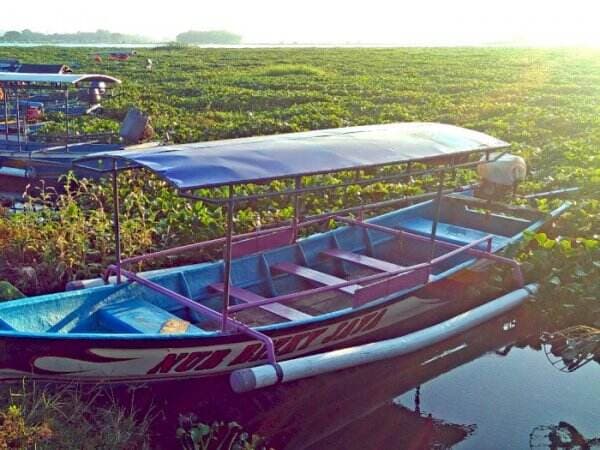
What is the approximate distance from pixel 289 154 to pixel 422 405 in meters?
2.36

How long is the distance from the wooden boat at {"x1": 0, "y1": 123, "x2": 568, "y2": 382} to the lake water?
356 millimetres

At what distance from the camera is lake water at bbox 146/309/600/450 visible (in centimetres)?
531

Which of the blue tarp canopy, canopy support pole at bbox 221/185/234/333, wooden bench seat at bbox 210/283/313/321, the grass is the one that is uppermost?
the blue tarp canopy

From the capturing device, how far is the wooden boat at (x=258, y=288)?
4723mm

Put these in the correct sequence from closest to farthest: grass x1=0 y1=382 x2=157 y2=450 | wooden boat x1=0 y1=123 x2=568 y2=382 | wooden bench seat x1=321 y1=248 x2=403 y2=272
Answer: grass x1=0 y1=382 x2=157 y2=450, wooden boat x1=0 y1=123 x2=568 y2=382, wooden bench seat x1=321 y1=248 x2=403 y2=272

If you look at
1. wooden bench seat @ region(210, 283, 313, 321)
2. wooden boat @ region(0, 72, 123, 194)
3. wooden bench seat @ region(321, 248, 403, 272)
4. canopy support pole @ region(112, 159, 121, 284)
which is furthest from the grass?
wooden boat @ region(0, 72, 123, 194)

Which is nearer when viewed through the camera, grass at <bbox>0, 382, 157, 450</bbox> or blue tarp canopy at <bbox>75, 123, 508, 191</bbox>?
grass at <bbox>0, 382, 157, 450</bbox>

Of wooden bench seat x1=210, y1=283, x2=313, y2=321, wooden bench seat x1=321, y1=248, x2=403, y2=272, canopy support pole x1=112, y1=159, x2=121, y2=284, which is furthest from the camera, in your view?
wooden bench seat x1=321, y1=248, x2=403, y2=272

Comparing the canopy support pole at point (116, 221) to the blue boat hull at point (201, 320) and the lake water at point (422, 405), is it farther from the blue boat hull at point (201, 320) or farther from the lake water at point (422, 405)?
the lake water at point (422, 405)

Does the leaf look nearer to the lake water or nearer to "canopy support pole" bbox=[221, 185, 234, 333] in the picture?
the lake water

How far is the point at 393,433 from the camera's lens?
5.43m

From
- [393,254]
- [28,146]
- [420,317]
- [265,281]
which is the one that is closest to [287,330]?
[265,281]

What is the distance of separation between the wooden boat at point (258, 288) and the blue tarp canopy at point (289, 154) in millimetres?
14

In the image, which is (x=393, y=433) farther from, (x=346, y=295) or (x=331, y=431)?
(x=346, y=295)
